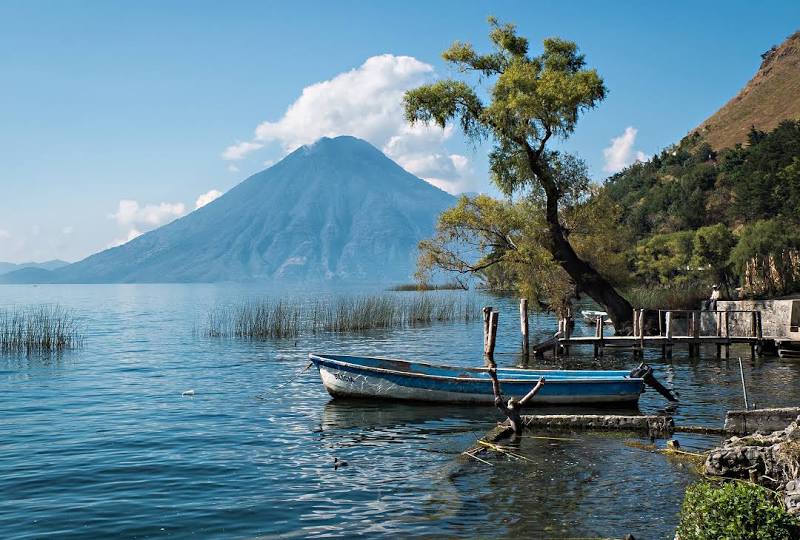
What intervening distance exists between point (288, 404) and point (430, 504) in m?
10.6

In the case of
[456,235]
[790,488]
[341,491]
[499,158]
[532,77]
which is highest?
[532,77]

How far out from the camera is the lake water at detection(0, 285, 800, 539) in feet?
35.8

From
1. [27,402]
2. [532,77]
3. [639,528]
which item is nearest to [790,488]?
[639,528]

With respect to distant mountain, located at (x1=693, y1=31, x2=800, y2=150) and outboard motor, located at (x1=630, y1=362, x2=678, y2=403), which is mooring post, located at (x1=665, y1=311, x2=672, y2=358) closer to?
outboard motor, located at (x1=630, y1=362, x2=678, y2=403)

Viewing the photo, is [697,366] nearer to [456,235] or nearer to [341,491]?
[456,235]

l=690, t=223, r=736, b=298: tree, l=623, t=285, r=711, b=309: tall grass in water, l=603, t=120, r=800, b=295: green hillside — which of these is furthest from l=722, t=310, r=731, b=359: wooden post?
l=690, t=223, r=736, b=298: tree

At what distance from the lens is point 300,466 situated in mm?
14297

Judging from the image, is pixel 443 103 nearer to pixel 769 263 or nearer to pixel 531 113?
pixel 531 113

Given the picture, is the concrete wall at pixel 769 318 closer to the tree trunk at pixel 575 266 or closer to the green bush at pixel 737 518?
the tree trunk at pixel 575 266

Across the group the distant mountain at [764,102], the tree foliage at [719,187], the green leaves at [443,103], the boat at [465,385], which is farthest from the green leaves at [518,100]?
the distant mountain at [764,102]

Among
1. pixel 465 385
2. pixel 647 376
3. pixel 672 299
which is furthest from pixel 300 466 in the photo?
pixel 672 299

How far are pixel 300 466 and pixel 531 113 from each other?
69.1 ft

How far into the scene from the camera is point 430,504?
11602mm

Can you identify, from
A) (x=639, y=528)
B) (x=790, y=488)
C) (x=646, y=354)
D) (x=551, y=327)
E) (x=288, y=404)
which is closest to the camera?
(x=790, y=488)
